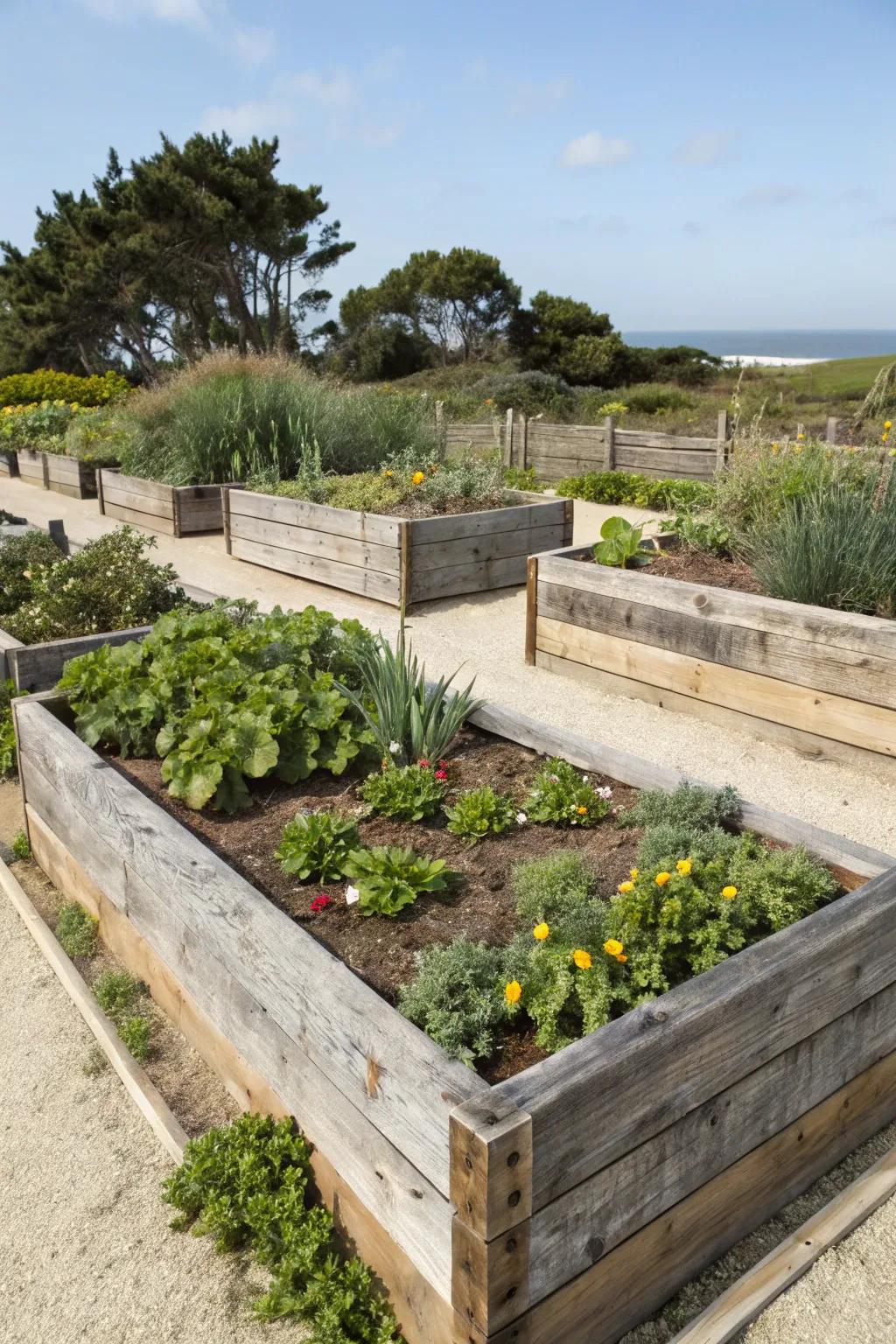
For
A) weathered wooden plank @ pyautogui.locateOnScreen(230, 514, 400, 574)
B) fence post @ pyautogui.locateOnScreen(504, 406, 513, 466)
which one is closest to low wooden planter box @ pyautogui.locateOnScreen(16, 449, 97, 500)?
weathered wooden plank @ pyautogui.locateOnScreen(230, 514, 400, 574)

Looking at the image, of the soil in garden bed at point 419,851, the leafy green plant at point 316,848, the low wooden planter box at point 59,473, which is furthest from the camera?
the low wooden planter box at point 59,473

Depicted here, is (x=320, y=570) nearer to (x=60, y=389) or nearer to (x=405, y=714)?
(x=405, y=714)

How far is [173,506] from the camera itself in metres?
9.78

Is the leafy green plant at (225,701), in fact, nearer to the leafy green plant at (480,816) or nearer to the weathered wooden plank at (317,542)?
the leafy green plant at (480,816)

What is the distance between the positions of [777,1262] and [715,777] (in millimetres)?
2489

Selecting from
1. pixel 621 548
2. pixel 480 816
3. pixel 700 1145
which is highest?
pixel 621 548

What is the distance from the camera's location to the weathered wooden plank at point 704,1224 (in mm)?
1836

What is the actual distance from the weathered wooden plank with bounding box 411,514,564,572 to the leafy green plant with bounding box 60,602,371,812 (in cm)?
297

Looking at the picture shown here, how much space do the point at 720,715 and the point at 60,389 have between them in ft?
62.0

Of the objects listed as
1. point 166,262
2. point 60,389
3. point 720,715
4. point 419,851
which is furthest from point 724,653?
point 166,262

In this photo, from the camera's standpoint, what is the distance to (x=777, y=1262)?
2.09 metres

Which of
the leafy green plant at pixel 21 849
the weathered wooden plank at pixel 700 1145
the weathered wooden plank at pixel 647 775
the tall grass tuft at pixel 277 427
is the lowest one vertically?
the leafy green plant at pixel 21 849

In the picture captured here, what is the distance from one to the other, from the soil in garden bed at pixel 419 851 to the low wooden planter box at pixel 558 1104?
0.93ft

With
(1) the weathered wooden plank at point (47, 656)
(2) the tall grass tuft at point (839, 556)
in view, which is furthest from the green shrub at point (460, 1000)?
(2) the tall grass tuft at point (839, 556)
